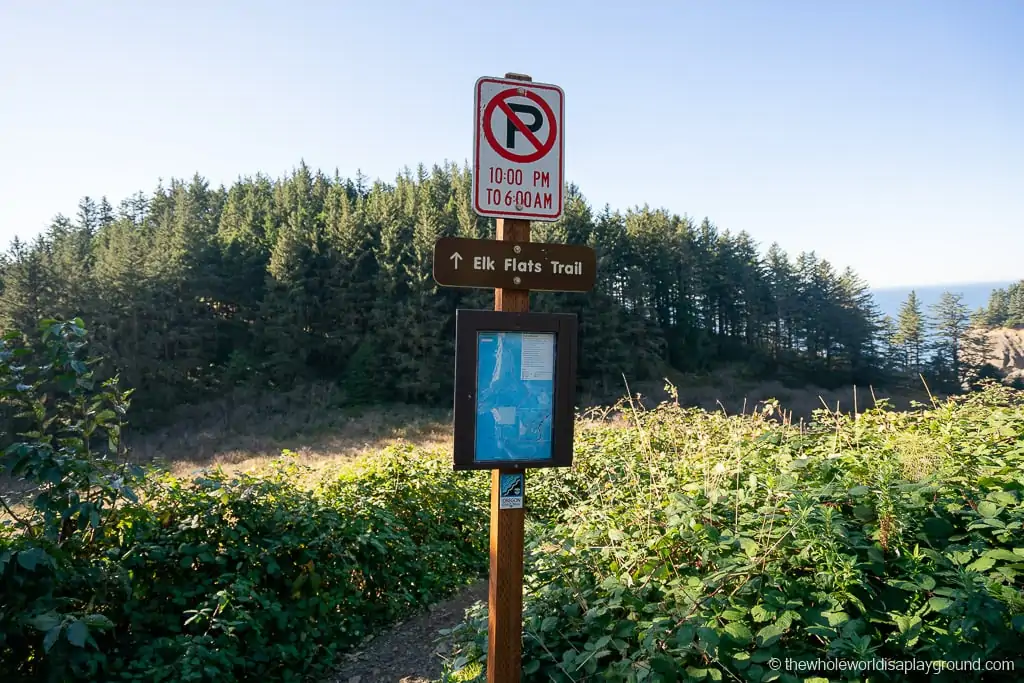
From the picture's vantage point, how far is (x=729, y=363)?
4859cm

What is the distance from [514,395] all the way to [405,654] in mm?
2875

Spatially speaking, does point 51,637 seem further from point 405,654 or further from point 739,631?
point 739,631

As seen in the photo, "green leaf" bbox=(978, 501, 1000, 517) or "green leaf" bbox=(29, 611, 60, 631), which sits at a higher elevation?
"green leaf" bbox=(978, 501, 1000, 517)

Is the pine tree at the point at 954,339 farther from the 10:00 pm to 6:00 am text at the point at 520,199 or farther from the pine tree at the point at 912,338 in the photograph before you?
the 10:00 pm to 6:00 am text at the point at 520,199

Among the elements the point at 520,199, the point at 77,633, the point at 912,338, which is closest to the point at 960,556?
the point at 520,199

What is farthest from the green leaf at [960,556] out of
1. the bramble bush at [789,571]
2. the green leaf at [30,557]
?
the green leaf at [30,557]

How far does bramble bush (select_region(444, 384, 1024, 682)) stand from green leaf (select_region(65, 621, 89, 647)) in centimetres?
178

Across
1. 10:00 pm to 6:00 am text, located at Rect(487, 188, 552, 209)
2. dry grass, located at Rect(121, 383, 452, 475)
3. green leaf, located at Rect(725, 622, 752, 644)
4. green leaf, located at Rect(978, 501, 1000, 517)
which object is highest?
10:00 pm to 6:00 am text, located at Rect(487, 188, 552, 209)

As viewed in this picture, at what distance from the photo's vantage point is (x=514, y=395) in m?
2.98

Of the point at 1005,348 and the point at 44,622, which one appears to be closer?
the point at 44,622

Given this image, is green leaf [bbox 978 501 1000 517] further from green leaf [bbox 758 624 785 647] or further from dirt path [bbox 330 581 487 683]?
dirt path [bbox 330 581 487 683]

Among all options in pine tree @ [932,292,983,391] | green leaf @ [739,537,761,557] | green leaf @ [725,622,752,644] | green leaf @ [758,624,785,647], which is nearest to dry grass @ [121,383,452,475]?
green leaf @ [739,537,761,557]

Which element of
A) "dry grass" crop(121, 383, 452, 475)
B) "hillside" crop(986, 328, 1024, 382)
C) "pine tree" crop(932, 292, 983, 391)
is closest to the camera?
"dry grass" crop(121, 383, 452, 475)

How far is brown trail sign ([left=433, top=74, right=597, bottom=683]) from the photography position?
2.94 meters
